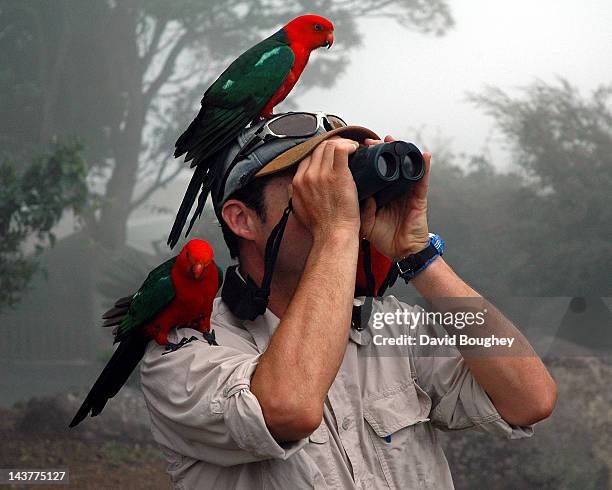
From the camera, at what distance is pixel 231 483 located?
1.26 meters

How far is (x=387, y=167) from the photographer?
4.18 feet

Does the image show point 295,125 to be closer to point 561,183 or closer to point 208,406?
point 208,406

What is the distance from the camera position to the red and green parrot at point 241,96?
1.54 metres

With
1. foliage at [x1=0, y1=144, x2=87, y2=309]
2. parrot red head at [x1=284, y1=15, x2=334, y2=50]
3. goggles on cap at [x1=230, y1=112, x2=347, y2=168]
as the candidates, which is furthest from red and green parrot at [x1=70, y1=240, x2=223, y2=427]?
foliage at [x1=0, y1=144, x2=87, y2=309]

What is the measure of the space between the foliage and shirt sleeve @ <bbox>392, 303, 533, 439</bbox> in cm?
309

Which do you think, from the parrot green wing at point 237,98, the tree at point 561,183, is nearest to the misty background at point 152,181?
the tree at point 561,183

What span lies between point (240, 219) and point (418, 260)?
34 centimetres

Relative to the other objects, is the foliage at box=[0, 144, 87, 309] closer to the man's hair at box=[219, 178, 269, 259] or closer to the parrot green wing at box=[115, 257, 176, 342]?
the parrot green wing at box=[115, 257, 176, 342]

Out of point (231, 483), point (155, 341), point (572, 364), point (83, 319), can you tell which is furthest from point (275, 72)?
point (83, 319)

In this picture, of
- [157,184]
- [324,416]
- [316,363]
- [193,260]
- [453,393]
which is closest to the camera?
[316,363]

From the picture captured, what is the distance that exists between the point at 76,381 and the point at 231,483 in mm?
3245

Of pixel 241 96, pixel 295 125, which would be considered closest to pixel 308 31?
pixel 241 96

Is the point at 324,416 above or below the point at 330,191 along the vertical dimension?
below

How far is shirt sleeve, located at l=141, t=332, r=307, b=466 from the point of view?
1109 mm
